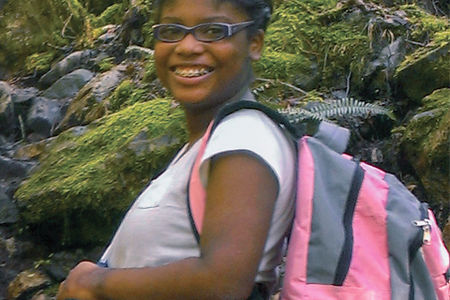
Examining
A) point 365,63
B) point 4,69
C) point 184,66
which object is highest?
point 184,66

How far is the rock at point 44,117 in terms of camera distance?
6008 mm

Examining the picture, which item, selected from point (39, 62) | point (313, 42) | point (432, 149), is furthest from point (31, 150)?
point (432, 149)

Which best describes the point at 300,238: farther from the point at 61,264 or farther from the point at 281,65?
the point at 281,65

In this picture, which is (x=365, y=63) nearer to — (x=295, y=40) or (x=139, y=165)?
(x=295, y=40)

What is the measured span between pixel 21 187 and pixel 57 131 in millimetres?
1198

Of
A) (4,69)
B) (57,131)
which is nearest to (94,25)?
(4,69)

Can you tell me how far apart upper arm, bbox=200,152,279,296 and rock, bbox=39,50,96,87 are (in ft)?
18.8

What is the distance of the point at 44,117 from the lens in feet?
19.9

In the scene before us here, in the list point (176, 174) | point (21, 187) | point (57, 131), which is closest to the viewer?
point (176, 174)

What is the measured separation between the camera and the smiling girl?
1403mm

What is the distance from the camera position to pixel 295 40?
16.3 feet

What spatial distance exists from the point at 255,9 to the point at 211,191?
45 centimetres

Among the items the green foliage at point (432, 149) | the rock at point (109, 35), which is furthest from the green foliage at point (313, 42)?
the rock at point (109, 35)

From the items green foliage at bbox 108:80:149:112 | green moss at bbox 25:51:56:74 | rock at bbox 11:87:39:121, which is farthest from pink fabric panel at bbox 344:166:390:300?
green moss at bbox 25:51:56:74
